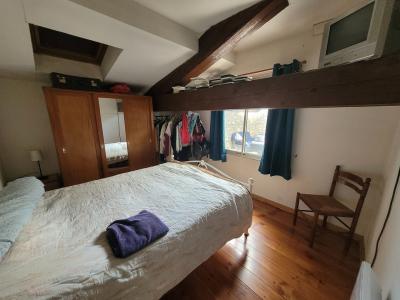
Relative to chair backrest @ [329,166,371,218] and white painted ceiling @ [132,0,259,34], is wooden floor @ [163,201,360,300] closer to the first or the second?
chair backrest @ [329,166,371,218]

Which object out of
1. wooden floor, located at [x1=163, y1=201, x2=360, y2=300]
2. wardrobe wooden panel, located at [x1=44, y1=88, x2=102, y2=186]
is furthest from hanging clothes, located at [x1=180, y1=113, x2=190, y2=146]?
wooden floor, located at [x1=163, y1=201, x2=360, y2=300]

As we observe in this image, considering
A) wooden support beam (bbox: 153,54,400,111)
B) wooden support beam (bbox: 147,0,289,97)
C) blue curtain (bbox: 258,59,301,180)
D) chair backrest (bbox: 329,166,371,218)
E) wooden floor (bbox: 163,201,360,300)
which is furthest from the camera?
blue curtain (bbox: 258,59,301,180)

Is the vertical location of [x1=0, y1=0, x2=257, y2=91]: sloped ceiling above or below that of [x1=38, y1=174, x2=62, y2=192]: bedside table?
above

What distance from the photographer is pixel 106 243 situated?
98 cm

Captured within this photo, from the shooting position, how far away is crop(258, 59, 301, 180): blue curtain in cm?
219

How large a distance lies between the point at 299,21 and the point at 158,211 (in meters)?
2.44

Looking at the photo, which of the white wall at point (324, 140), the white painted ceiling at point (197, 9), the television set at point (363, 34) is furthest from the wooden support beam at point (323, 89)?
the white wall at point (324, 140)

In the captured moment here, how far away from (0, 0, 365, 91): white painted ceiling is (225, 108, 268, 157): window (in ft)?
3.56

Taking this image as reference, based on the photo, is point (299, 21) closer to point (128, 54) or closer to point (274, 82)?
point (274, 82)

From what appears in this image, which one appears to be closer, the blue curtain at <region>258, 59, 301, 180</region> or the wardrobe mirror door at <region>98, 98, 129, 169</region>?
the blue curtain at <region>258, 59, 301, 180</region>

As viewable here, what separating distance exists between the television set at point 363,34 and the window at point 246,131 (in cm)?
A: 142

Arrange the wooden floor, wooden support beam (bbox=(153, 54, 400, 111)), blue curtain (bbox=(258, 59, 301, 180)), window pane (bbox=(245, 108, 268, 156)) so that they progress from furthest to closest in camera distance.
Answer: window pane (bbox=(245, 108, 268, 156)) → blue curtain (bbox=(258, 59, 301, 180)) → the wooden floor → wooden support beam (bbox=(153, 54, 400, 111))

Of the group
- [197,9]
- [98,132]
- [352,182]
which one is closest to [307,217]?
[352,182]

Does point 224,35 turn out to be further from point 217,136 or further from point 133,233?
point 133,233
